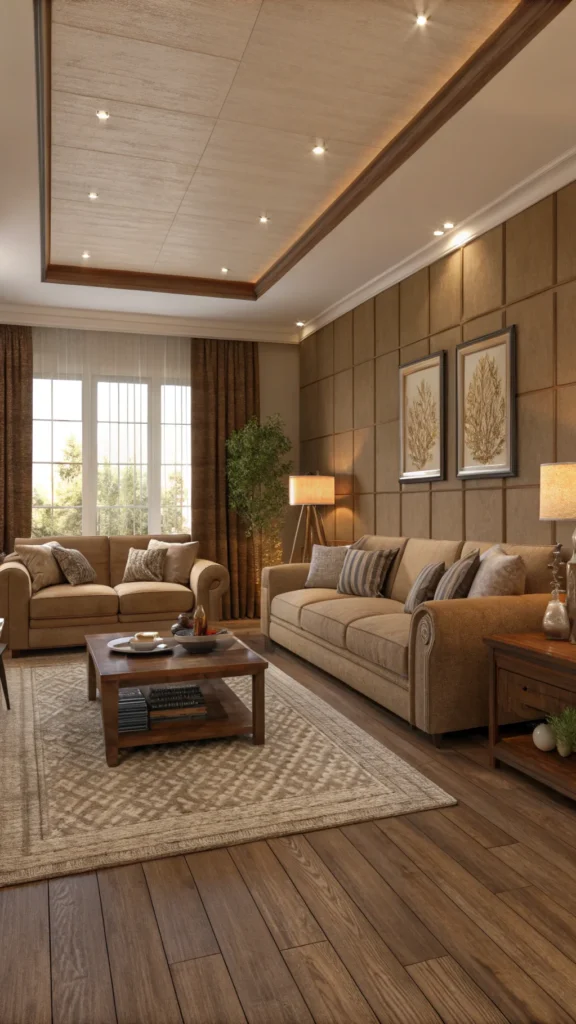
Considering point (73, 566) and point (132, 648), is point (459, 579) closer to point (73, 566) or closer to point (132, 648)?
point (132, 648)

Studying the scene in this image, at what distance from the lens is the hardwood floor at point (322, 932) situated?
5.39ft

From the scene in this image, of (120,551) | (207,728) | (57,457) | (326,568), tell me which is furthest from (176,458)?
(207,728)

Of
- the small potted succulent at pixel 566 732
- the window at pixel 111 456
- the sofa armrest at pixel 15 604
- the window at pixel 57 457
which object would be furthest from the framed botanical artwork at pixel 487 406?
the window at pixel 57 457

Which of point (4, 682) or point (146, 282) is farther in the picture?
point (146, 282)

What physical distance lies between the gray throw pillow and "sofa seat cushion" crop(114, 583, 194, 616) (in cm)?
271

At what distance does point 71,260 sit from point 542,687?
4820mm

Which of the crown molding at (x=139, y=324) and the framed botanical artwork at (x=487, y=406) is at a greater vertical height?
the crown molding at (x=139, y=324)

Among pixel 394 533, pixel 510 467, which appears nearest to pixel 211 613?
pixel 394 533

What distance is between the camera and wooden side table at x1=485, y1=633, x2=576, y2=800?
273 centimetres

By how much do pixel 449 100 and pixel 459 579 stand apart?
2.29 metres

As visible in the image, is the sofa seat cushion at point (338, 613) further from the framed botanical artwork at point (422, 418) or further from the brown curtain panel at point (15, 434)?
the brown curtain panel at point (15, 434)

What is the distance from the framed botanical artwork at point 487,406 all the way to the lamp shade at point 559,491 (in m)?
0.90

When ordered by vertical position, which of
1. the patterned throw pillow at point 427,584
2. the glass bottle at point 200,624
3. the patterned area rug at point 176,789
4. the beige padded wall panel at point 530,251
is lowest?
the patterned area rug at point 176,789

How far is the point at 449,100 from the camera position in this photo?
324 centimetres
